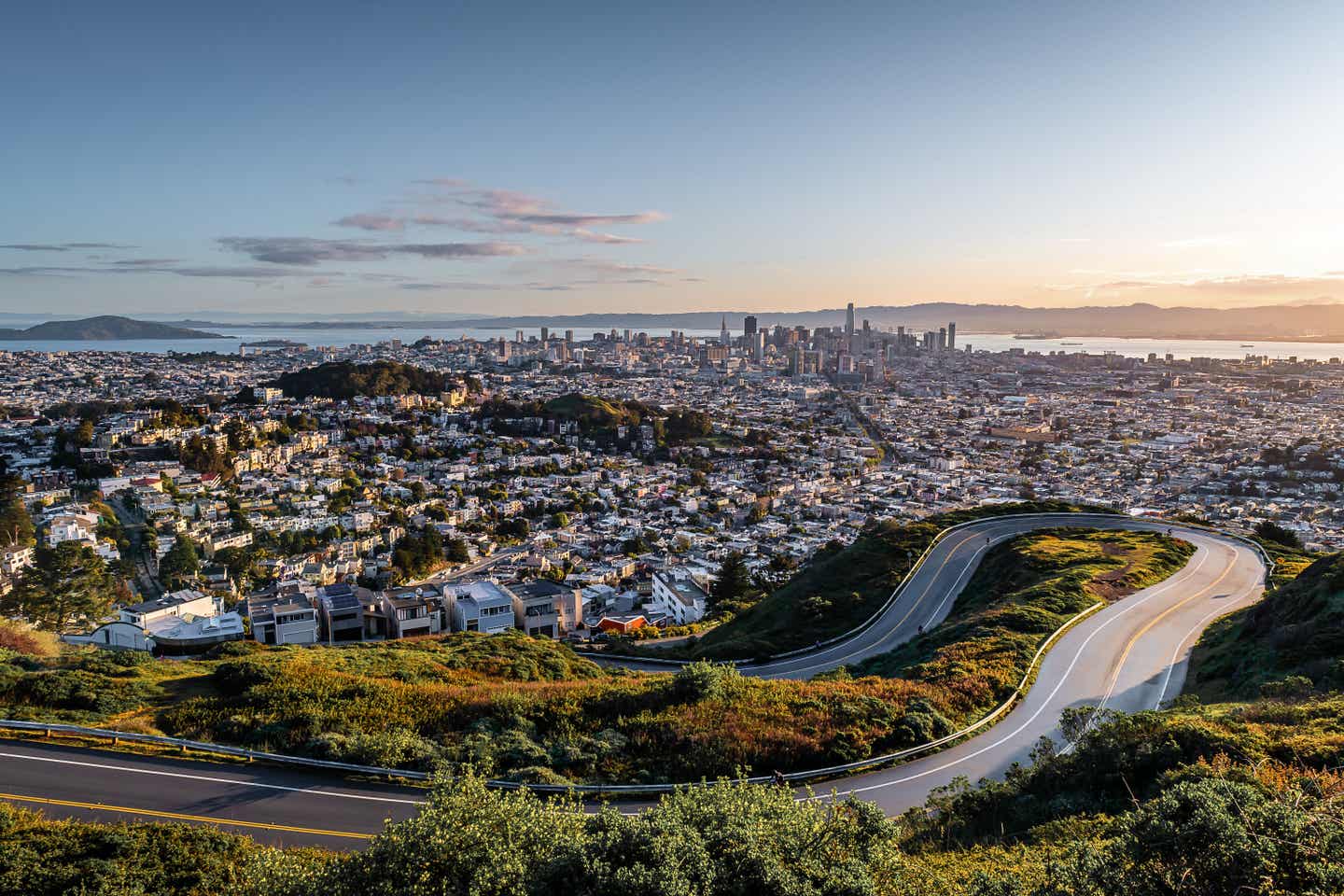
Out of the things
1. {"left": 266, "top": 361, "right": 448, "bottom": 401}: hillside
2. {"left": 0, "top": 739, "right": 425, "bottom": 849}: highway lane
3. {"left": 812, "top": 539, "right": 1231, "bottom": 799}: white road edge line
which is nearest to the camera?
{"left": 0, "top": 739, "right": 425, "bottom": 849}: highway lane

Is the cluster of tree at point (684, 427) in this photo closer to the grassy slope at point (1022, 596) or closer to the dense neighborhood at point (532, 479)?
the dense neighborhood at point (532, 479)

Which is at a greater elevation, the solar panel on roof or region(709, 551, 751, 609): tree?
the solar panel on roof

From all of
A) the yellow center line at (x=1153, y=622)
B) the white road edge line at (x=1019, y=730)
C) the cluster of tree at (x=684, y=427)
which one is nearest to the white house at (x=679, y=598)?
Result: the white road edge line at (x=1019, y=730)

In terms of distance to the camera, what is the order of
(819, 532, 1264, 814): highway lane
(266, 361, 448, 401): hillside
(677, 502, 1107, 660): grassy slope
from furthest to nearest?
(266, 361, 448, 401): hillside < (677, 502, 1107, 660): grassy slope < (819, 532, 1264, 814): highway lane

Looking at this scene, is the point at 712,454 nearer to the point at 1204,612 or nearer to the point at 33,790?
the point at 1204,612

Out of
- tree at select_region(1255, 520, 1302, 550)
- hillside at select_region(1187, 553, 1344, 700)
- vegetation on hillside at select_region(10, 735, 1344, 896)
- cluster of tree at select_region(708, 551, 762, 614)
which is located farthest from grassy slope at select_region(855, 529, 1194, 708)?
cluster of tree at select_region(708, 551, 762, 614)

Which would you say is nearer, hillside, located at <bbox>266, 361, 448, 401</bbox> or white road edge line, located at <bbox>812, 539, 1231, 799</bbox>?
white road edge line, located at <bbox>812, 539, 1231, 799</bbox>

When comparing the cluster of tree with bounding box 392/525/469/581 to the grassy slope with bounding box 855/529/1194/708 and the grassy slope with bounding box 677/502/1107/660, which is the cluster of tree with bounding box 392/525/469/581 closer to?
the grassy slope with bounding box 677/502/1107/660

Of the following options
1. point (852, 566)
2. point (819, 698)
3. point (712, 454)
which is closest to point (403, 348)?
point (712, 454)
